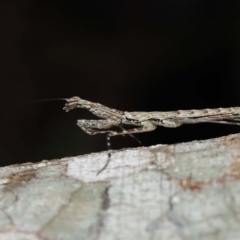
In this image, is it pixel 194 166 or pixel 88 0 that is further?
pixel 88 0

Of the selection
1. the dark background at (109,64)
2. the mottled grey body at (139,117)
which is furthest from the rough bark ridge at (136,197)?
the dark background at (109,64)

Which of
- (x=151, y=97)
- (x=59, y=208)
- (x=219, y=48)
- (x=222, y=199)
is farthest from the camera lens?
(x=151, y=97)

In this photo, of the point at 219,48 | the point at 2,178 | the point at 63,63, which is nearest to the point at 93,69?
the point at 63,63

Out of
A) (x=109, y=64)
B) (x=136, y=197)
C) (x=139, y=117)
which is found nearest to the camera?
(x=136, y=197)

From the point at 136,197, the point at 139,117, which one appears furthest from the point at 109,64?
the point at 136,197

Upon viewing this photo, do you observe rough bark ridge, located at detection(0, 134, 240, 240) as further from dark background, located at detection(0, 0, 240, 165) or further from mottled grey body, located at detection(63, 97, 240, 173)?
dark background, located at detection(0, 0, 240, 165)

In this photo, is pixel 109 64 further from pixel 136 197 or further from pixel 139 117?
pixel 136 197

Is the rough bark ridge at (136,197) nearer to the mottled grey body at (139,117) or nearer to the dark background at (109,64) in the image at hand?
the mottled grey body at (139,117)

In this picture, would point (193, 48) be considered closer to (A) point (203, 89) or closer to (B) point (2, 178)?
(A) point (203, 89)
